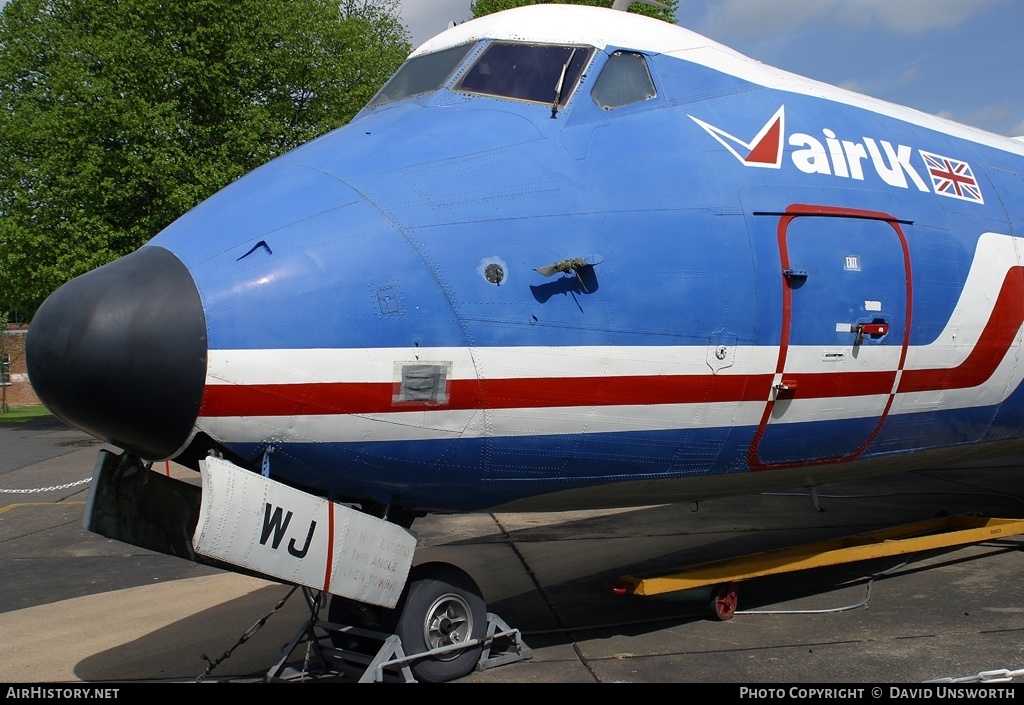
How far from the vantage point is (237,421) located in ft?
14.4

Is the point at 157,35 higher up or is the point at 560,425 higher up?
the point at 157,35

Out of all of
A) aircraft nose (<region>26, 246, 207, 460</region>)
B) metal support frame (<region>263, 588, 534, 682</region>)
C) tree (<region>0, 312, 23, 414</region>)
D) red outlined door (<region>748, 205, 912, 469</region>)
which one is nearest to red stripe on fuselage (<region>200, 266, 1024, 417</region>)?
red outlined door (<region>748, 205, 912, 469</region>)

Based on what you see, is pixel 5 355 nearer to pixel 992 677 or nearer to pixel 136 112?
pixel 136 112

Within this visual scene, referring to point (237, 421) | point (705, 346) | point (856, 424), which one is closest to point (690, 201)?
point (705, 346)

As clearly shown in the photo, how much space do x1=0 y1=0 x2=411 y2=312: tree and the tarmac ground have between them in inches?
498

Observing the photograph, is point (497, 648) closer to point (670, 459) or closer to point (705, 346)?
point (670, 459)

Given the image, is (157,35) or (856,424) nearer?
(856,424)

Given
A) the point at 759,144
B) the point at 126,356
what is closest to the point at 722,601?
the point at 759,144

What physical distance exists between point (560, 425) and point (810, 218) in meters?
2.24

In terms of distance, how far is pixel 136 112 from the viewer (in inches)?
907

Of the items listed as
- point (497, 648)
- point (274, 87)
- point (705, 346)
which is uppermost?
point (274, 87)

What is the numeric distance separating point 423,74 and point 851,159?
Result: 299cm

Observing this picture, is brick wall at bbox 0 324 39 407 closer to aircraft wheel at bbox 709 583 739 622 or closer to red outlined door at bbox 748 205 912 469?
aircraft wheel at bbox 709 583 739 622

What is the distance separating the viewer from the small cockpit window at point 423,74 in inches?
235
